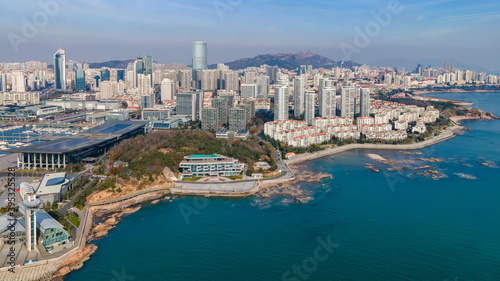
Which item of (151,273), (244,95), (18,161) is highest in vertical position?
(244,95)

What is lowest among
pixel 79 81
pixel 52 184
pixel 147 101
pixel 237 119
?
pixel 52 184

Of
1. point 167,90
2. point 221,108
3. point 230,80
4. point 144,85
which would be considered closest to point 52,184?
point 221,108

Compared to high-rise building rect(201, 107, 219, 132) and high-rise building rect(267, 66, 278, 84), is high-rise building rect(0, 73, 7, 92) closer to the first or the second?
high-rise building rect(201, 107, 219, 132)

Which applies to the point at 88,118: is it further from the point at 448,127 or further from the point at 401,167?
the point at 448,127

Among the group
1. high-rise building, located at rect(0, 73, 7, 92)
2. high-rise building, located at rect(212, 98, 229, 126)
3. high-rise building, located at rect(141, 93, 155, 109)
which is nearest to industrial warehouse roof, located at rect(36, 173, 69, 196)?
high-rise building, located at rect(212, 98, 229, 126)

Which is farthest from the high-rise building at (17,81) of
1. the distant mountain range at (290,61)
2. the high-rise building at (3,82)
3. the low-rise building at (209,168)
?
the distant mountain range at (290,61)

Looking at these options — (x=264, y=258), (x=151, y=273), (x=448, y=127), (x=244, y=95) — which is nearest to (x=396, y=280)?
(x=264, y=258)

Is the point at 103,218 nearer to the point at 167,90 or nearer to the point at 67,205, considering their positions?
the point at 67,205
